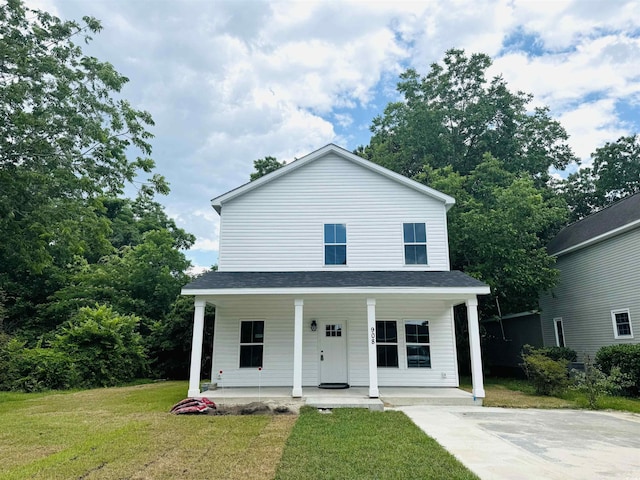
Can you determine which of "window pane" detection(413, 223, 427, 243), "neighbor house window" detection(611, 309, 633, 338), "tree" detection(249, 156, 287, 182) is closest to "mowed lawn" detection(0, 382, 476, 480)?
"window pane" detection(413, 223, 427, 243)

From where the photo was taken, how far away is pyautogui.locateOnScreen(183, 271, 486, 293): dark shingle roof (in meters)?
10.2

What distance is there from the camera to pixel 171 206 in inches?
1164

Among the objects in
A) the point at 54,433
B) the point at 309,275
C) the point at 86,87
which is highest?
the point at 86,87

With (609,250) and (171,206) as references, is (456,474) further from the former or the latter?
(171,206)

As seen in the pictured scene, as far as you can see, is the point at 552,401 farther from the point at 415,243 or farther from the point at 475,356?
the point at 415,243

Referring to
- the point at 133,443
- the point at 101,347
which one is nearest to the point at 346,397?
the point at 133,443

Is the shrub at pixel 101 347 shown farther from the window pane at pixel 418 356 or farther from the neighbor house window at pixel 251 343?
the window pane at pixel 418 356

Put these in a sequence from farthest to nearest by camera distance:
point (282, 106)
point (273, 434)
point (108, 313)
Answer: point (282, 106), point (108, 313), point (273, 434)

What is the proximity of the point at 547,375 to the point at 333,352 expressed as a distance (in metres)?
6.06

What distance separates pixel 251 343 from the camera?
11.8 m

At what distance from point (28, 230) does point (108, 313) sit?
4.93 meters

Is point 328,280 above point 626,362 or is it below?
above

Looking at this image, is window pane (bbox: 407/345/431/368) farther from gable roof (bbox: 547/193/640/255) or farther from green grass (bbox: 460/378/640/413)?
gable roof (bbox: 547/193/640/255)

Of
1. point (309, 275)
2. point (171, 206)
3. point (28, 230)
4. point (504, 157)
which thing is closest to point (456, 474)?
point (309, 275)
